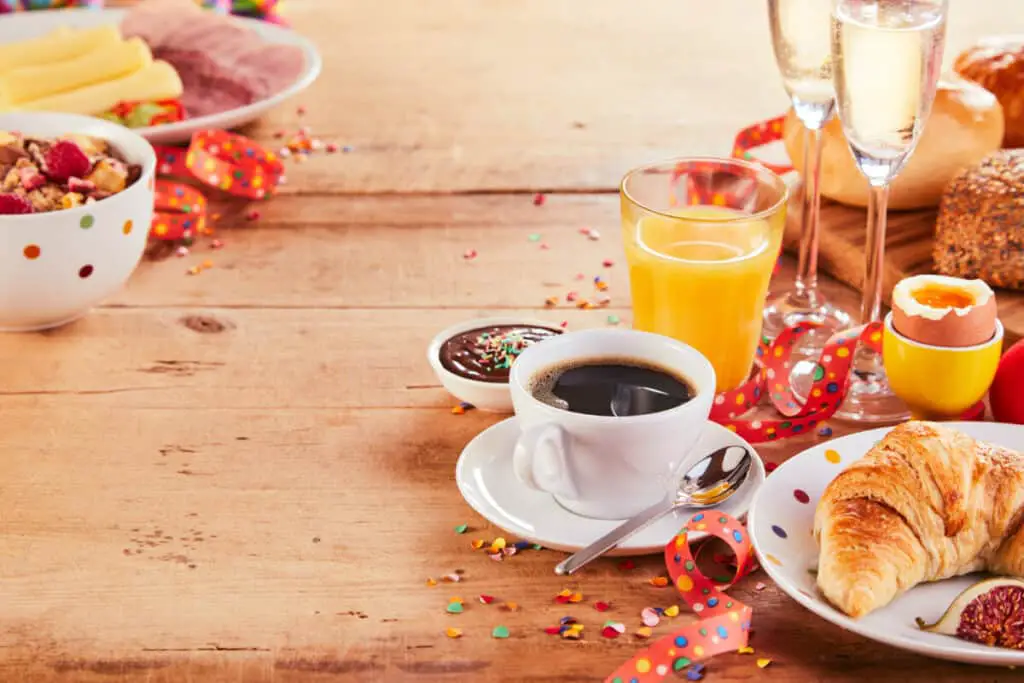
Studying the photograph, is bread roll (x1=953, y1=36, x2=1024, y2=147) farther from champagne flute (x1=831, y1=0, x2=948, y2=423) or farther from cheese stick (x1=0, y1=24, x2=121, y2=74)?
cheese stick (x1=0, y1=24, x2=121, y2=74)

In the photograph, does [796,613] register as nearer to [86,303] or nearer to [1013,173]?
[1013,173]

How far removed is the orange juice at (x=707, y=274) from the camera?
4.03ft

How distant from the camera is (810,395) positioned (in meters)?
1.19

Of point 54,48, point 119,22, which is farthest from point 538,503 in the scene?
point 119,22

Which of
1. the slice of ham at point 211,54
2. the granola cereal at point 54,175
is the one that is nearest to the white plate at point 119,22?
the slice of ham at point 211,54

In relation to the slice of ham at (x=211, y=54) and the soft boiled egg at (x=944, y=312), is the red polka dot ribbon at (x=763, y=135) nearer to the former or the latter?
the soft boiled egg at (x=944, y=312)

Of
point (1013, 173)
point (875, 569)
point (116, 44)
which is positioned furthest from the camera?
point (116, 44)

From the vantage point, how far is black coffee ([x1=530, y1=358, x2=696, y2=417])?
3.38ft

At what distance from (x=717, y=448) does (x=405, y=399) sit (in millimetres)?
320

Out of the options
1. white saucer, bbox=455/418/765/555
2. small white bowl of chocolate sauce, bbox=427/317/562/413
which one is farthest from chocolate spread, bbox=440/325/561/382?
white saucer, bbox=455/418/765/555

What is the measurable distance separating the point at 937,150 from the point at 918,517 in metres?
0.70

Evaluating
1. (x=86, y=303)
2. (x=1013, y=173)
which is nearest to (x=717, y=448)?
(x=1013, y=173)

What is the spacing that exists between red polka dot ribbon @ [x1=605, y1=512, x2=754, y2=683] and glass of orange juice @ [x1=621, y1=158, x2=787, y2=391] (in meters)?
0.31

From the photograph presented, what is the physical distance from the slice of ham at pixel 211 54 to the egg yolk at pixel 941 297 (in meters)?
1.04
